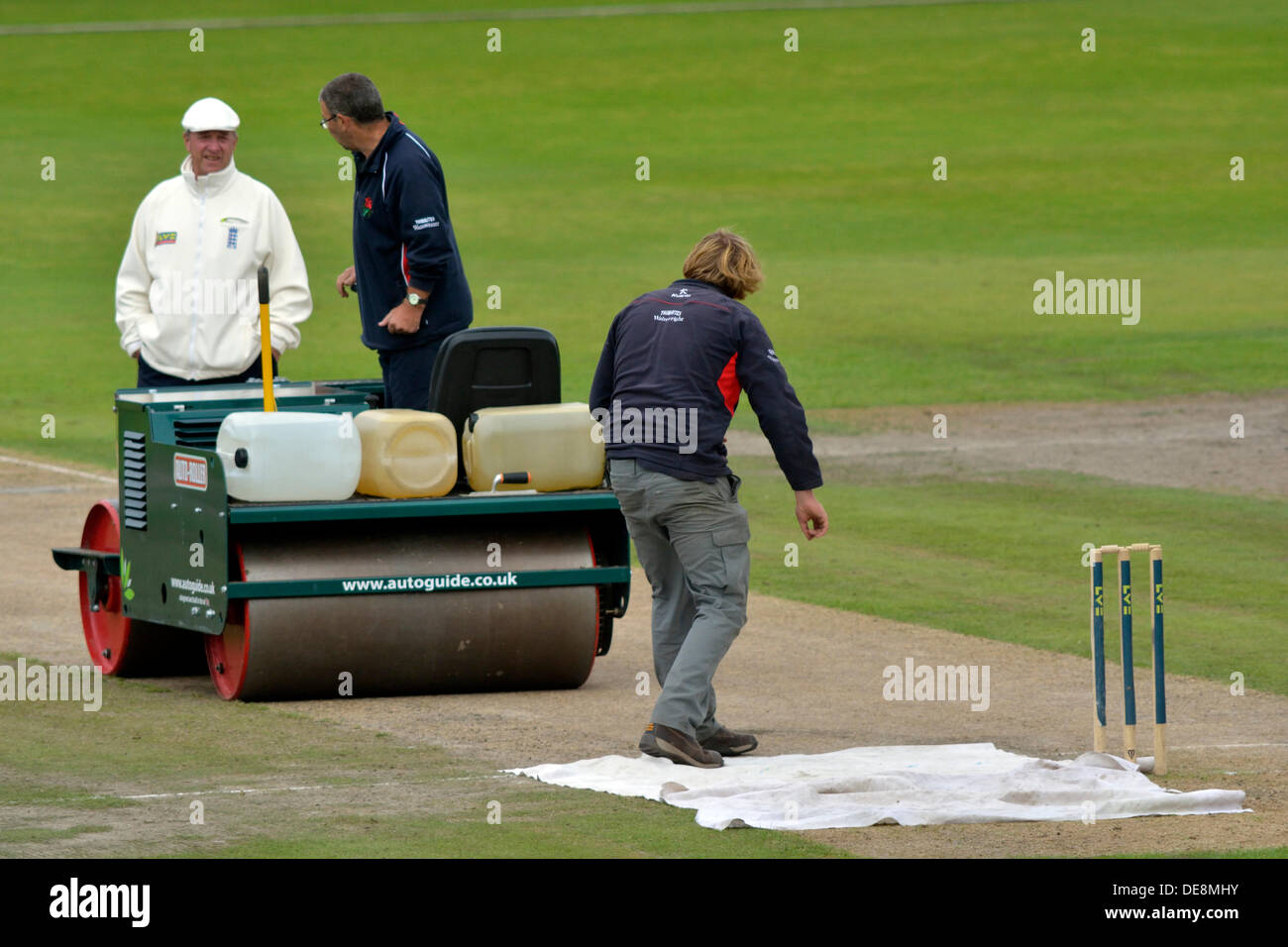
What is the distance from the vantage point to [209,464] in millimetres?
10445

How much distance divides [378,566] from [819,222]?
31.2 m

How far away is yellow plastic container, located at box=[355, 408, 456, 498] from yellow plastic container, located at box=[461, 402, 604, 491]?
0.47 ft

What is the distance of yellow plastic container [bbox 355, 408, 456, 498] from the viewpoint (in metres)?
10.7

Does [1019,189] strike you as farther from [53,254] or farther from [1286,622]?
[1286,622]

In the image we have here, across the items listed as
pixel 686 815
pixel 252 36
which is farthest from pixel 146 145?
pixel 686 815

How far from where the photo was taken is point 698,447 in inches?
364

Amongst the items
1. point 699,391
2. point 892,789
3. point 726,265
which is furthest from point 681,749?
point 726,265

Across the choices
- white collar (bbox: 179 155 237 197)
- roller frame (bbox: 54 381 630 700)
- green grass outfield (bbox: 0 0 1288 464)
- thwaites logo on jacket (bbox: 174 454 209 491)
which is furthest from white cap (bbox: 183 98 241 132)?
green grass outfield (bbox: 0 0 1288 464)

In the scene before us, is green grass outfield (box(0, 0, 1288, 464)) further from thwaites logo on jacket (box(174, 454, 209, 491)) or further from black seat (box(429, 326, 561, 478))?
black seat (box(429, 326, 561, 478))

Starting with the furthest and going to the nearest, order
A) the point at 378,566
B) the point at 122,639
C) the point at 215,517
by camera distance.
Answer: the point at 122,639, the point at 378,566, the point at 215,517

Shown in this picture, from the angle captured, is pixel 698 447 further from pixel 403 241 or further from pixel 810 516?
pixel 403 241

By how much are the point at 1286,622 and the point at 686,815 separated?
5.67 metres

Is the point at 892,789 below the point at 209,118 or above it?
below

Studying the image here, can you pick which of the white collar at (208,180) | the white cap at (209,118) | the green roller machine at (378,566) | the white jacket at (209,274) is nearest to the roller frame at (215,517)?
the green roller machine at (378,566)
